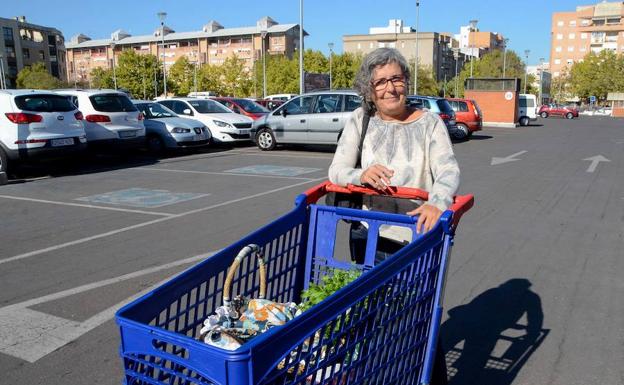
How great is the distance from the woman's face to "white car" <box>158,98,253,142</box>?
48.5 feet

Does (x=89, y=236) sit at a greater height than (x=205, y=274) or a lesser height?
lesser

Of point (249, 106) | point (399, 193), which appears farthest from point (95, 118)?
point (399, 193)

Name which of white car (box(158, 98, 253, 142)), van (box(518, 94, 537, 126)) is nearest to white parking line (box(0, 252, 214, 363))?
white car (box(158, 98, 253, 142))

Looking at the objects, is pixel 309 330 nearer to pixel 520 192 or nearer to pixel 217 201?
pixel 217 201

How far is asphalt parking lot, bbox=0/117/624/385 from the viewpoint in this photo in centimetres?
348

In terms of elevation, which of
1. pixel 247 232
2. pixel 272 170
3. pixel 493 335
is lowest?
pixel 493 335

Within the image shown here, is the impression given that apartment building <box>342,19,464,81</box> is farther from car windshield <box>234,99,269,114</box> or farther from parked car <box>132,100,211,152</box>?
parked car <box>132,100,211,152</box>

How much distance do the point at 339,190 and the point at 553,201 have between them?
6773mm

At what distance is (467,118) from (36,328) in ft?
65.1

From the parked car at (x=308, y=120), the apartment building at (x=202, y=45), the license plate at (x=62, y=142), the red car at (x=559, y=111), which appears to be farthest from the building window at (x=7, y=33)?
the license plate at (x=62, y=142)

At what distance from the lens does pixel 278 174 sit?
11.5m

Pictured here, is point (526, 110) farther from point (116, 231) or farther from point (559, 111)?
point (116, 231)

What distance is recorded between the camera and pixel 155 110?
1645 centimetres

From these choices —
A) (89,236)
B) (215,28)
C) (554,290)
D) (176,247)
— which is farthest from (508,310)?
(215,28)
